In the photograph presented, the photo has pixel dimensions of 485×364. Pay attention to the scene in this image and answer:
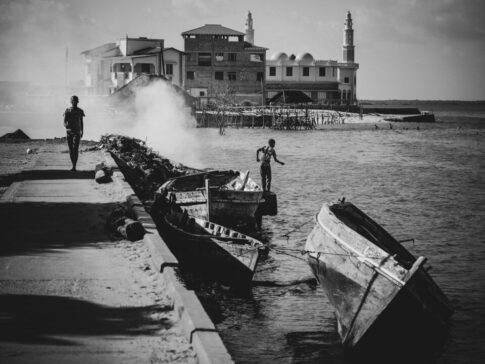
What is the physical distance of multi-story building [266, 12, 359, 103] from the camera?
361 feet

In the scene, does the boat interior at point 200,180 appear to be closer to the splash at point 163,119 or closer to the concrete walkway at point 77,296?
the concrete walkway at point 77,296

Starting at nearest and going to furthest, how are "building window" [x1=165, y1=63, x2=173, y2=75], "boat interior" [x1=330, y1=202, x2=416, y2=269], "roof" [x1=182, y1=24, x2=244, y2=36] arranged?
"boat interior" [x1=330, y1=202, x2=416, y2=269]
"building window" [x1=165, y1=63, x2=173, y2=75]
"roof" [x1=182, y1=24, x2=244, y2=36]

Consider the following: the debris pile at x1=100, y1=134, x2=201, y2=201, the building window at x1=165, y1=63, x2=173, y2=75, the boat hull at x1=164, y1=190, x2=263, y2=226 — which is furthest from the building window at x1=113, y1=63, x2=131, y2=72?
the boat hull at x1=164, y1=190, x2=263, y2=226

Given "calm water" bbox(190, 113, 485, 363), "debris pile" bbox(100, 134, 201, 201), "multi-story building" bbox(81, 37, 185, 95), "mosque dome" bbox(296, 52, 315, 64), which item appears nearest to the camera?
"calm water" bbox(190, 113, 485, 363)

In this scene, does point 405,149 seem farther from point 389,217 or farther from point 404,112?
point 404,112

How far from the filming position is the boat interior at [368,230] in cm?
1202

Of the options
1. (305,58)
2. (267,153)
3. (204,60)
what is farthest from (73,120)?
(305,58)

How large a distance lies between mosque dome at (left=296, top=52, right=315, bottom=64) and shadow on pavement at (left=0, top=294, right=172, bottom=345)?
106m

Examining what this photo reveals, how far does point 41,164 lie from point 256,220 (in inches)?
365

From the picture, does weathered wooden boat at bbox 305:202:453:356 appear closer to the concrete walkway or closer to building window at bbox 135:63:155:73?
the concrete walkway

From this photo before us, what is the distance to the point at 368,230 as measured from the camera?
1243cm

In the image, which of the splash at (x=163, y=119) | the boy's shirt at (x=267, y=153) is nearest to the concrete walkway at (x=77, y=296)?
the boy's shirt at (x=267, y=153)

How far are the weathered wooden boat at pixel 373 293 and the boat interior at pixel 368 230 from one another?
28.2 inches

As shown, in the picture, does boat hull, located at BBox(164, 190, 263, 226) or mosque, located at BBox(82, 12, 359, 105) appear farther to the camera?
mosque, located at BBox(82, 12, 359, 105)
